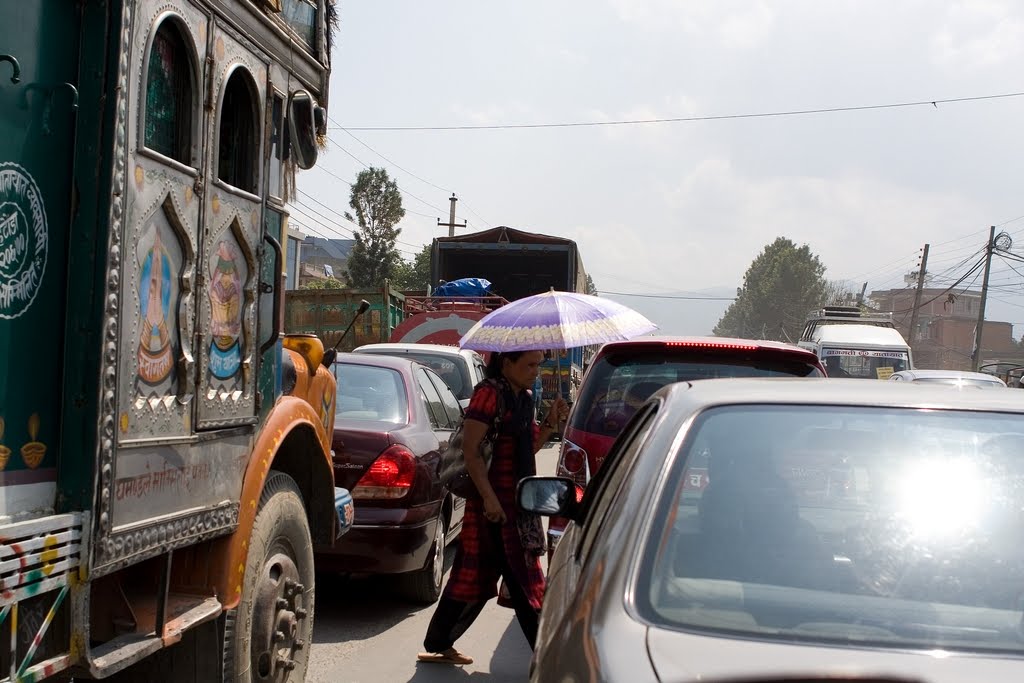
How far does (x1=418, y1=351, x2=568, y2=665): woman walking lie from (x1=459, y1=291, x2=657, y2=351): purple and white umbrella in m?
0.19

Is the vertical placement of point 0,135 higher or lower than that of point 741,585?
higher

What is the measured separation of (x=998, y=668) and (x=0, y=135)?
2.42 m

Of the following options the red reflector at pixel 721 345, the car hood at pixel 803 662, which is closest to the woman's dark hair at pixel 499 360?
the red reflector at pixel 721 345

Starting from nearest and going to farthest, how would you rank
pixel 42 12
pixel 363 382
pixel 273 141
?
pixel 42 12, pixel 273 141, pixel 363 382

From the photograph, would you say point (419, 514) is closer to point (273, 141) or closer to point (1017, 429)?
point (273, 141)

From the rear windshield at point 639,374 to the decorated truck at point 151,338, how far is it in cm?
199

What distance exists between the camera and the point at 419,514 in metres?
6.93

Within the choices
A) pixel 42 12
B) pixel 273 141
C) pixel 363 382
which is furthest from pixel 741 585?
pixel 363 382

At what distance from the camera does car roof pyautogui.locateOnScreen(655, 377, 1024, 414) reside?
2.79 m

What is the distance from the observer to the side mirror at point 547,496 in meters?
3.65

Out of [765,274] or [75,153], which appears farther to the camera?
[765,274]

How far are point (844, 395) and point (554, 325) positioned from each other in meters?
3.48

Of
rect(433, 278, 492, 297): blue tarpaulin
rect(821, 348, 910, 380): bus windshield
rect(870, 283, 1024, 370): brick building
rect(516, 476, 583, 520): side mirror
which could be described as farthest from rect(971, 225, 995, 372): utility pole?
rect(870, 283, 1024, 370): brick building

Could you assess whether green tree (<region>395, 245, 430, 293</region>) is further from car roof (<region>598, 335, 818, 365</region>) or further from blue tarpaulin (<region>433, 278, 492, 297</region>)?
car roof (<region>598, 335, 818, 365</region>)
